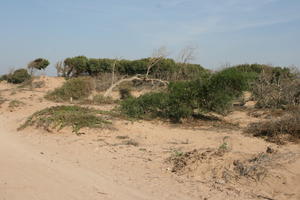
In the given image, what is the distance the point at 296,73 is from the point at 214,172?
50.5ft

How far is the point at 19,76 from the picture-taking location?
35.5m

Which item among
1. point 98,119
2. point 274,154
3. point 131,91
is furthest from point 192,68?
point 274,154

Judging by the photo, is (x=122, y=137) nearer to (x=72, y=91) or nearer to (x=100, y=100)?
(x=100, y=100)

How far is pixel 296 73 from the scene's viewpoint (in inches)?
759

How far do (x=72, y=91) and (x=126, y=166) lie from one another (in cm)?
1478

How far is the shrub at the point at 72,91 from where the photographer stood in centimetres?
2045

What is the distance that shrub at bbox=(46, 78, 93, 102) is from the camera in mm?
20453

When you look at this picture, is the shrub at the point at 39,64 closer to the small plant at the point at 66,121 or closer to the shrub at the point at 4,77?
the shrub at the point at 4,77

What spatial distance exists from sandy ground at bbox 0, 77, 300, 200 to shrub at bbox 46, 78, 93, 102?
965 cm

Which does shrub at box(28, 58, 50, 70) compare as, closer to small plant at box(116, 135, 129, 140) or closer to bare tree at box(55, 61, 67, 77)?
bare tree at box(55, 61, 67, 77)

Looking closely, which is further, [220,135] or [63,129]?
[63,129]

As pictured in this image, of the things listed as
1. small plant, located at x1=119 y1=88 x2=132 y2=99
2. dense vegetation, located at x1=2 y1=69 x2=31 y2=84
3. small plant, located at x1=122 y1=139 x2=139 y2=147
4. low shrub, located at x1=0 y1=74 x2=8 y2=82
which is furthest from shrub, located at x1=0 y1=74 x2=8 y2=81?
small plant, located at x1=122 y1=139 x2=139 y2=147

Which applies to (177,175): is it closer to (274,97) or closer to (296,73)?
(274,97)

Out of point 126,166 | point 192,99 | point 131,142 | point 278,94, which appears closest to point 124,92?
point 278,94
